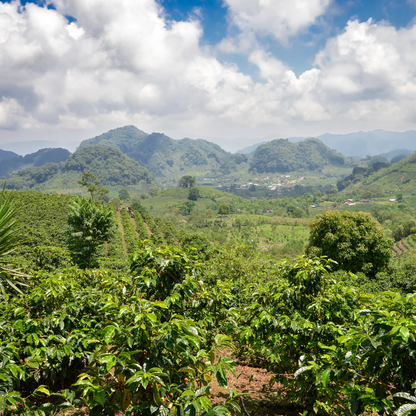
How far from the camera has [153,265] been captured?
11.1 feet

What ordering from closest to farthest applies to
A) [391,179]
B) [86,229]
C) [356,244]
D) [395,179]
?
1. [86,229]
2. [356,244]
3. [395,179]
4. [391,179]

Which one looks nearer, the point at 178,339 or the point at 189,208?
the point at 178,339

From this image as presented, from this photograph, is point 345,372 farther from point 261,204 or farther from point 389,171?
point 389,171

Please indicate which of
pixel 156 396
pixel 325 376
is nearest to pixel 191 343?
pixel 156 396

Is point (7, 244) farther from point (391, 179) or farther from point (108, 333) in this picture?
point (391, 179)

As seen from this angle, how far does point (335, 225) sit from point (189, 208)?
275 feet

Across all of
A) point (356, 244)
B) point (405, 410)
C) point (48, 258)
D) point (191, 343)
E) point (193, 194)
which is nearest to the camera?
point (405, 410)

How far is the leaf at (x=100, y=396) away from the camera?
199cm

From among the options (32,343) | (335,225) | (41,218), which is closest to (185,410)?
(32,343)

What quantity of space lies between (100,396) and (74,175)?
655 feet

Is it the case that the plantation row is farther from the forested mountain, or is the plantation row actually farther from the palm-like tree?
the forested mountain

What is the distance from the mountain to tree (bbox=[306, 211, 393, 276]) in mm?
164599

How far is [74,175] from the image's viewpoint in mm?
175875

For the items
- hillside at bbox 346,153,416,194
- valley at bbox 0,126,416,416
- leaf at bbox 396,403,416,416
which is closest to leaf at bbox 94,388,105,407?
valley at bbox 0,126,416,416
